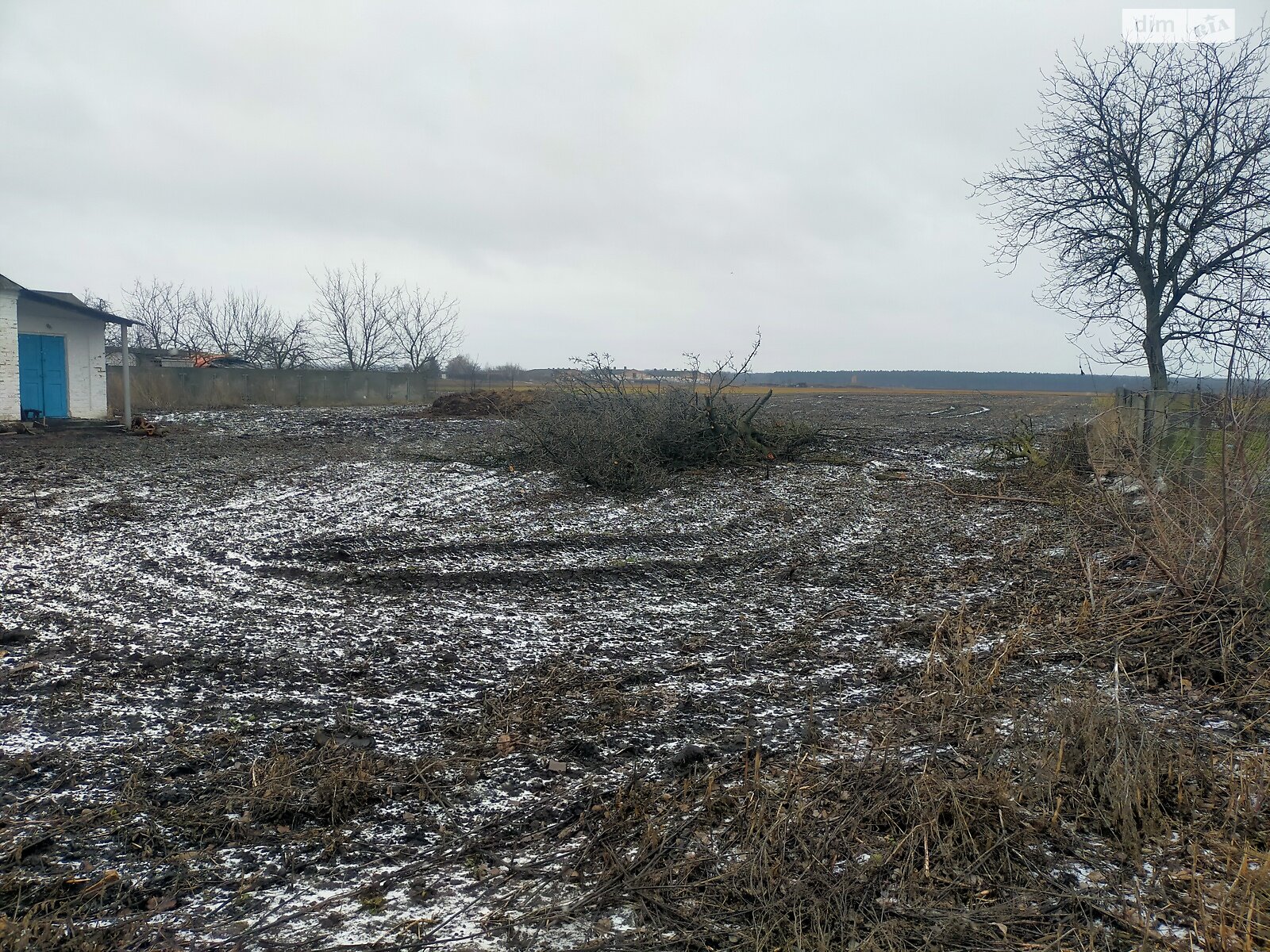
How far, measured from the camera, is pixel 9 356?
17.3 meters

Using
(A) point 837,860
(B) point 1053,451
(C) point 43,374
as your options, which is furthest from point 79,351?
(A) point 837,860

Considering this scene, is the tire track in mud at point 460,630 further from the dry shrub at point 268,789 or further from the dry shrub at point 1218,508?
the dry shrub at point 1218,508

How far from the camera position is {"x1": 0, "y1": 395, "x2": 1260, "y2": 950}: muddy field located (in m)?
2.80

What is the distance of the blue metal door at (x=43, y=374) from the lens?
1856 centimetres

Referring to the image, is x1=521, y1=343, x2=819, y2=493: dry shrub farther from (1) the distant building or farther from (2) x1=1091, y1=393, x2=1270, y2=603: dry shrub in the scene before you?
(1) the distant building

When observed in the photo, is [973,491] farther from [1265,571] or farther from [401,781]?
[401,781]

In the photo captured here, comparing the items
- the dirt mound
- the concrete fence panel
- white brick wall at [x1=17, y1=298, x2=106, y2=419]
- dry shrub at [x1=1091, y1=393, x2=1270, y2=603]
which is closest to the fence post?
dry shrub at [x1=1091, y1=393, x2=1270, y2=603]

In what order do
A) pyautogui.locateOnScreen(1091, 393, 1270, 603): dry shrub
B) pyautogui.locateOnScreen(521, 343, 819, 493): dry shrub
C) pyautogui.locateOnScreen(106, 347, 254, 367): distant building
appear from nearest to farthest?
pyautogui.locateOnScreen(1091, 393, 1270, 603): dry shrub → pyautogui.locateOnScreen(521, 343, 819, 493): dry shrub → pyautogui.locateOnScreen(106, 347, 254, 367): distant building

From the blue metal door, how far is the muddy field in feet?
31.2

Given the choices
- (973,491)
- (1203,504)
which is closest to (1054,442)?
(973,491)

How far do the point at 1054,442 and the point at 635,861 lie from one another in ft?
41.8

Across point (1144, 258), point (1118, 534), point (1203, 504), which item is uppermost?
point (1144, 258)

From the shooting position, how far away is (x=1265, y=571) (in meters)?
5.36

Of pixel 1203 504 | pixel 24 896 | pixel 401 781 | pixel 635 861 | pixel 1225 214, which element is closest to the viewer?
pixel 24 896
